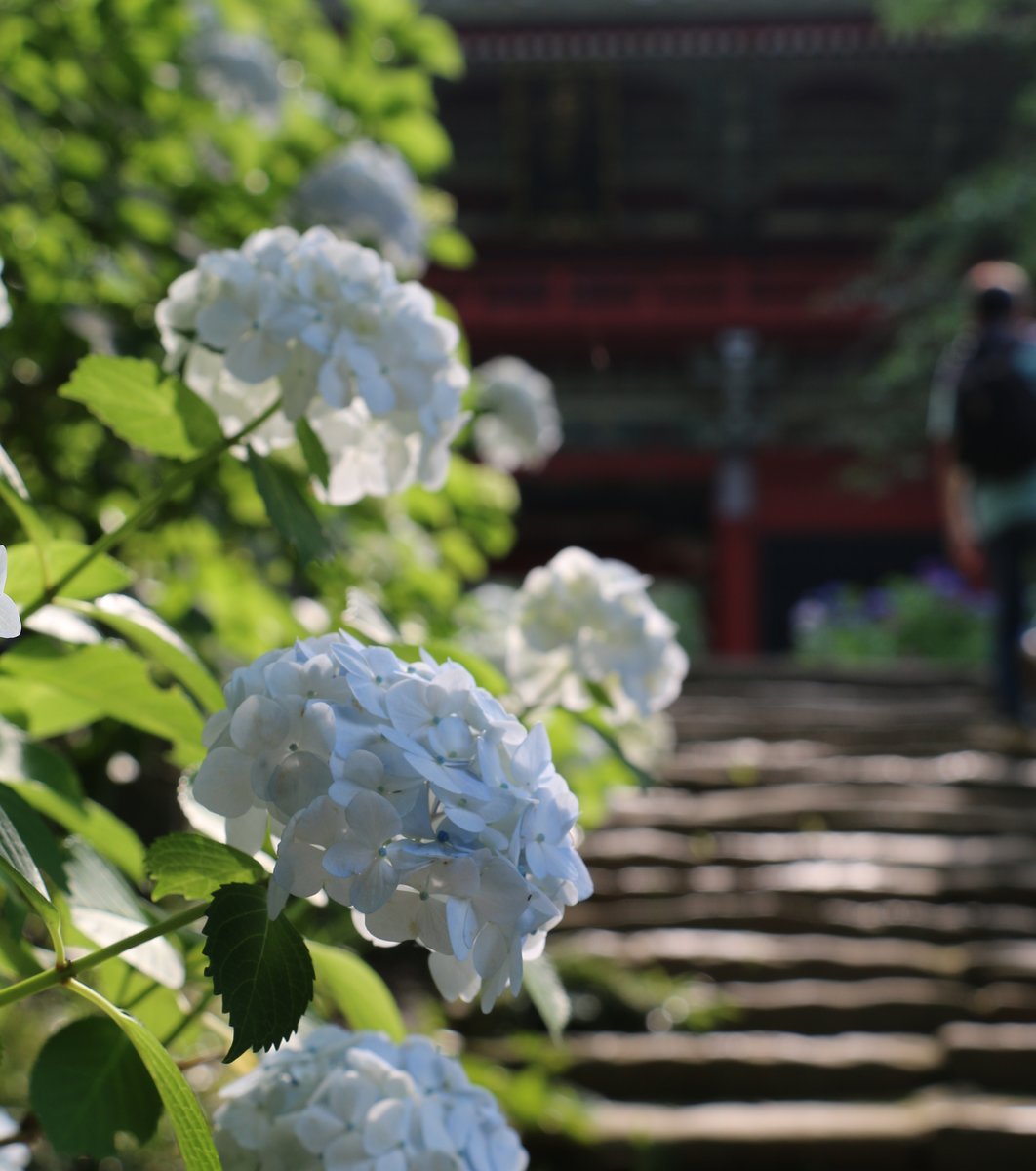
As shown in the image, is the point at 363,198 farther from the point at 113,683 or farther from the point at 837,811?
the point at 837,811

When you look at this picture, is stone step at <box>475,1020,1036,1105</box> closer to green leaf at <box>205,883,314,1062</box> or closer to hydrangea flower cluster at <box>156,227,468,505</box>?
hydrangea flower cluster at <box>156,227,468,505</box>

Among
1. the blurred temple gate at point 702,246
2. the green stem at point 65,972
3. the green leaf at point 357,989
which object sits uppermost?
the blurred temple gate at point 702,246

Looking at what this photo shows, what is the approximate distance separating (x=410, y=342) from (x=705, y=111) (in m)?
11.1

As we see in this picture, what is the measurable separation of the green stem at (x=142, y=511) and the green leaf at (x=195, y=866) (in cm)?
29

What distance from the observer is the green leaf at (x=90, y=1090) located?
69cm

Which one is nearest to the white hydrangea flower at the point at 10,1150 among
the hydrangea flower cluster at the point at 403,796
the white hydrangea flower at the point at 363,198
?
the hydrangea flower cluster at the point at 403,796

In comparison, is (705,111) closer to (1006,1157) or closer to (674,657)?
(1006,1157)

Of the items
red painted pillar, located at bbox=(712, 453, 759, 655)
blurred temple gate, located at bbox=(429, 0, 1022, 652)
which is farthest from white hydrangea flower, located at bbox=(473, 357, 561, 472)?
red painted pillar, located at bbox=(712, 453, 759, 655)

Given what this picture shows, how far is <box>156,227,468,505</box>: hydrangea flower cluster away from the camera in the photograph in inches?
33.3

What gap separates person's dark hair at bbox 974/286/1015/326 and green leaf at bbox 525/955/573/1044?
3661mm

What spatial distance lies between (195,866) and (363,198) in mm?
1632

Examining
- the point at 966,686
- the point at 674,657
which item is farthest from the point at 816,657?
the point at 674,657

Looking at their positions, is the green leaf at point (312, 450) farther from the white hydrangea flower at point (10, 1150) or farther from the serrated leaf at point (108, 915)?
the white hydrangea flower at point (10, 1150)

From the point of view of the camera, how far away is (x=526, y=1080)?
2740mm
